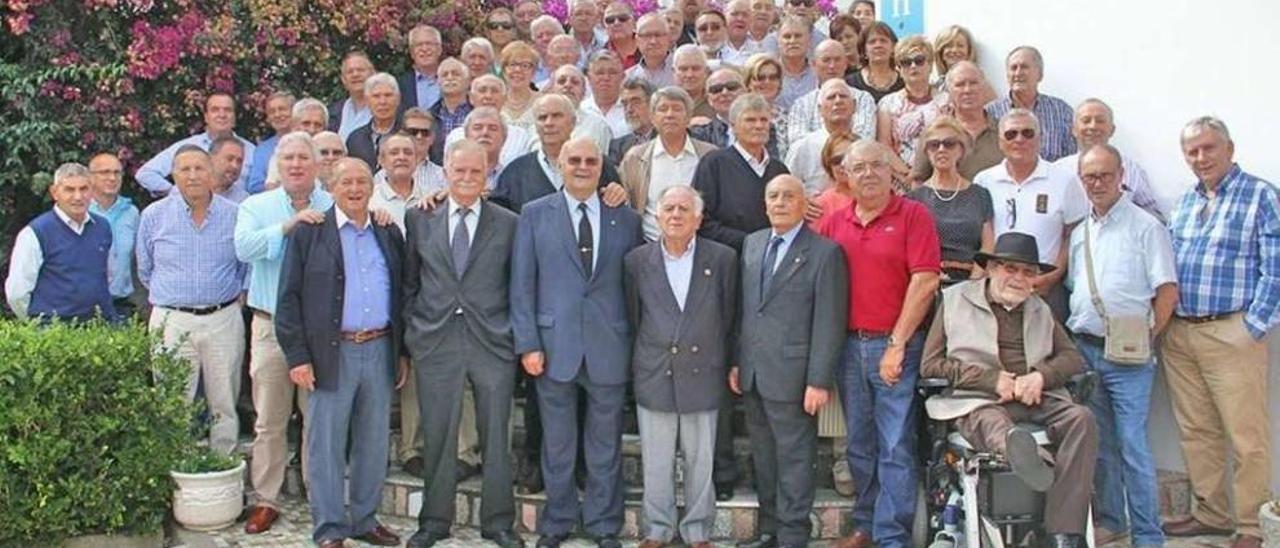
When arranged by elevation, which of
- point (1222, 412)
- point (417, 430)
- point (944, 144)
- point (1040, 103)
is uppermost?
point (1040, 103)

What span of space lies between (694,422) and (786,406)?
1.49ft

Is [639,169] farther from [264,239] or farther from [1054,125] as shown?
[1054,125]

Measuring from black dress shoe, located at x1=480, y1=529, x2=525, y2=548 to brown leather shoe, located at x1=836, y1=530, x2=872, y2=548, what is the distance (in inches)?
61.9

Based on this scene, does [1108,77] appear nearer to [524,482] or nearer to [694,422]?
[694,422]

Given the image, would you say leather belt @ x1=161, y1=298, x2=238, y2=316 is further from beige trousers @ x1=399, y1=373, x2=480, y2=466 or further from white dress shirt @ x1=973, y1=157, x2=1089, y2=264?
white dress shirt @ x1=973, y1=157, x2=1089, y2=264

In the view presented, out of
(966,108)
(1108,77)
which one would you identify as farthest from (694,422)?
(1108,77)

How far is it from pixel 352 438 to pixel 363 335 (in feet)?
1.83

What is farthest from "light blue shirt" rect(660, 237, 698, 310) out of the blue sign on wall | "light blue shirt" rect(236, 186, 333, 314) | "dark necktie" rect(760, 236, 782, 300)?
the blue sign on wall

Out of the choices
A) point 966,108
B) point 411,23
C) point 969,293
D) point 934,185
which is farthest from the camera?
point 411,23

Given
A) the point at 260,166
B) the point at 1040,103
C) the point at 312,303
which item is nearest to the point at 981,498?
the point at 1040,103

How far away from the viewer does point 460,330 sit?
248 inches

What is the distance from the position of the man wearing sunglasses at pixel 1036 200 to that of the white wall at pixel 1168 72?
31.3 inches

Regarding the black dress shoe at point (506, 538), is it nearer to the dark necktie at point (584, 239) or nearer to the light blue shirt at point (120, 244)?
the dark necktie at point (584, 239)

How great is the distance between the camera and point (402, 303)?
6.41m
